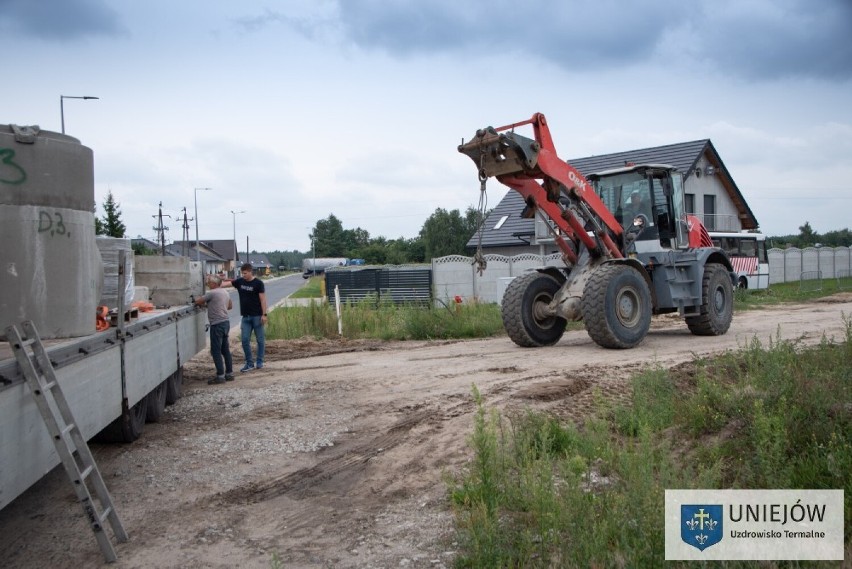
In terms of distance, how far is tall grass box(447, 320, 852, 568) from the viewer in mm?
4578

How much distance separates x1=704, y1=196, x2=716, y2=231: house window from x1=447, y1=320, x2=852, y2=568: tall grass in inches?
1425

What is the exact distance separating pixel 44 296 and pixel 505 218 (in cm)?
3889

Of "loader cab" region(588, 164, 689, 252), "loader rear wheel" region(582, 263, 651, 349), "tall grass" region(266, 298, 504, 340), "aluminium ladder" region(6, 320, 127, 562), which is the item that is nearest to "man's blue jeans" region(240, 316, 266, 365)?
"tall grass" region(266, 298, 504, 340)

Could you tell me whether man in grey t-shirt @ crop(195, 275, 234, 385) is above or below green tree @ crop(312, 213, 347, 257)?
below

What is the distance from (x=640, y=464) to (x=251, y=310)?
934 cm

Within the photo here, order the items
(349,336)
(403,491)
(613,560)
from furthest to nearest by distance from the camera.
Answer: (349,336) → (403,491) → (613,560)

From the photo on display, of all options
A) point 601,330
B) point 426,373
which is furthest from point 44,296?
point 601,330

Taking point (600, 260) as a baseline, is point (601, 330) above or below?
below

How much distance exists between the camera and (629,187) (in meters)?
14.5

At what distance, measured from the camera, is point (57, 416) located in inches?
188

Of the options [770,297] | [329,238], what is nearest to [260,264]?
[329,238]

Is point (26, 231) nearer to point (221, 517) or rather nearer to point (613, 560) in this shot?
point (221, 517)

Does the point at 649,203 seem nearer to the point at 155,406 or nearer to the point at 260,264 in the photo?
the point at 155,406

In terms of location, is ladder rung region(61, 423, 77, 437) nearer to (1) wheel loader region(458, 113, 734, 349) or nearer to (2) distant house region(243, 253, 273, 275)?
(1) wheel loader region(458, 113, 734, 349)
